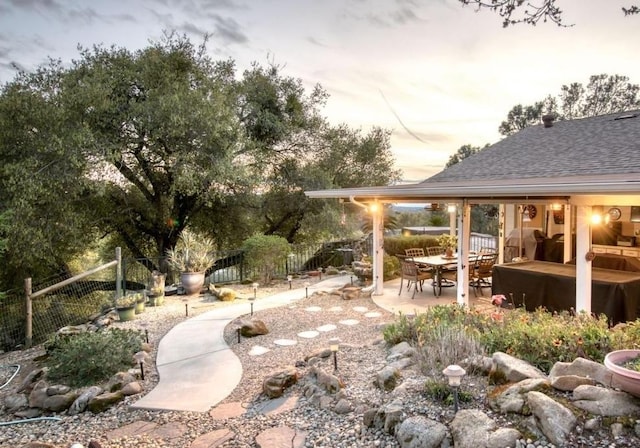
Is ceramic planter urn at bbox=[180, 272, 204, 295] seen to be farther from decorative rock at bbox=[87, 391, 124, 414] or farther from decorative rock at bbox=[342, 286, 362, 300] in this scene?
decorative rock at bbox=[87, 391, 124, 414]

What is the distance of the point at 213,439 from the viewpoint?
349 cm

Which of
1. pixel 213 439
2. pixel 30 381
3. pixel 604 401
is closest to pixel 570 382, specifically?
pixel 604 401

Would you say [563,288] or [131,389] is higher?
[563,288]

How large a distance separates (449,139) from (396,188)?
40.5 ft

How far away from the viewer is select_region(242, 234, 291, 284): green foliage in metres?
11.3

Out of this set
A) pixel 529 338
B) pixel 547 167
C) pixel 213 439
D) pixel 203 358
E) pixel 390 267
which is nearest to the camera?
pixel 213 439

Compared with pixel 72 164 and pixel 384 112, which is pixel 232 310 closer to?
pixel 72 164

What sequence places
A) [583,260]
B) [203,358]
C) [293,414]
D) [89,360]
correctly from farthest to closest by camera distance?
1. [583,260]
2. [203,358]
3. [89,360]
4. [293,414]

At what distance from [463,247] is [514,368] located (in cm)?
426

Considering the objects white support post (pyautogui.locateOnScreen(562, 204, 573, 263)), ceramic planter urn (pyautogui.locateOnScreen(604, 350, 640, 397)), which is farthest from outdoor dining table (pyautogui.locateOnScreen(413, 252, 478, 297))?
ceramic planter urn (pyautogui.locateOnScreen(604, 350, 640, 397))

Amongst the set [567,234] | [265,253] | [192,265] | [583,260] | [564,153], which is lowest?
[192,265]

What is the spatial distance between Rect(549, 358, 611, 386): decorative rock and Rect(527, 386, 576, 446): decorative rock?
0.58 metres

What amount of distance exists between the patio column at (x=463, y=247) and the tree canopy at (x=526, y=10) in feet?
11.5

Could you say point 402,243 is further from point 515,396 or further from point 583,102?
point 583,102
